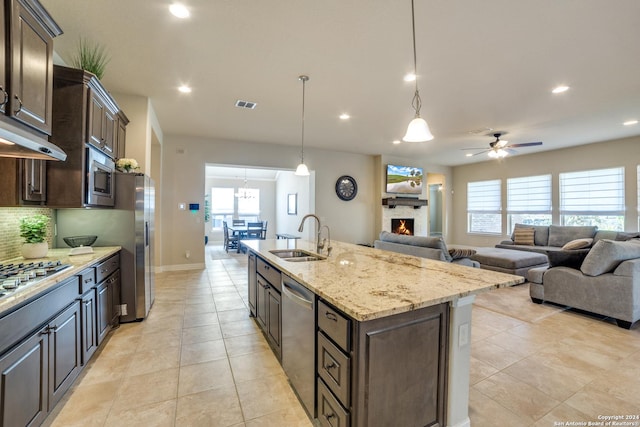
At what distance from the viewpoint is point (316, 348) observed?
1604 mm

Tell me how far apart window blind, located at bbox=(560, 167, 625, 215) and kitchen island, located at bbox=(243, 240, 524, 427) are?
22.2 ft

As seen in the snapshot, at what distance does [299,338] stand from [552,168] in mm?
8155

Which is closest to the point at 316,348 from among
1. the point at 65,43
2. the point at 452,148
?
the point at 65,43

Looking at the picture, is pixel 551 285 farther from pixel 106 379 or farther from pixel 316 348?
pixel 106 379

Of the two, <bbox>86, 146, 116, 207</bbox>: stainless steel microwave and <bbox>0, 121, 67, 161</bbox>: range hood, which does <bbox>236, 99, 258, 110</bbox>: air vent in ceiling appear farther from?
<bbox>0, 121, 67, 161</bbox>: range hood

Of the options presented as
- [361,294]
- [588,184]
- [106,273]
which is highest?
[588,184]

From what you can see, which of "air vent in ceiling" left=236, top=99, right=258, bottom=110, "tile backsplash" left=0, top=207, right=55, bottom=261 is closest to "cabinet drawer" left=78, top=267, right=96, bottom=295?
"tile backsplash" left=0, top=207, right=55, bottom=261

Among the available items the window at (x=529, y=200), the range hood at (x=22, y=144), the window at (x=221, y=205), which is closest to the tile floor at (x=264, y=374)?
the range hood at (x=22, y=144)

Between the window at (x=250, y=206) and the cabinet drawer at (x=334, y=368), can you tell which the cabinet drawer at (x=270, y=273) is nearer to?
the cabinet drawer at (x=334, y=368)

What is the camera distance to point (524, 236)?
22.7 feet

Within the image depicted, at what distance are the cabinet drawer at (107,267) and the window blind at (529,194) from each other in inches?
353

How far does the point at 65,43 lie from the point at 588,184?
9364mm

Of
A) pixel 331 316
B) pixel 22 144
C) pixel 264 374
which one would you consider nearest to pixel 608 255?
pixel 331 316

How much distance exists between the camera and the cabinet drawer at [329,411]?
135cm
